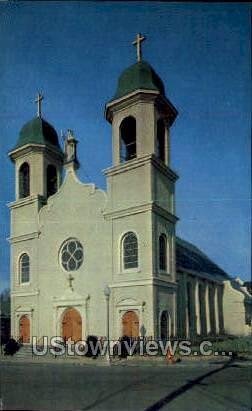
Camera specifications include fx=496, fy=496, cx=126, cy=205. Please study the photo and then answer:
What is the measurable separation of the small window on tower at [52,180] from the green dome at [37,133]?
46cm

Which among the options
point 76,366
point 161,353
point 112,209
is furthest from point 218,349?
point 112,209

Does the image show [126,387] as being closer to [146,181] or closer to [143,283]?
[143,283]

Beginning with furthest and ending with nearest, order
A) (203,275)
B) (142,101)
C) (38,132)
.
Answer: (203,275) < (142,101) < (38,132)

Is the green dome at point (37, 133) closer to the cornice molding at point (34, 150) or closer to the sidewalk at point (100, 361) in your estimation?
the cornice molding at point (34, 150)

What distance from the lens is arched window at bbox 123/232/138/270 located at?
7.20m

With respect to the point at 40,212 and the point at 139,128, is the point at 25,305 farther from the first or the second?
the point at 139,128

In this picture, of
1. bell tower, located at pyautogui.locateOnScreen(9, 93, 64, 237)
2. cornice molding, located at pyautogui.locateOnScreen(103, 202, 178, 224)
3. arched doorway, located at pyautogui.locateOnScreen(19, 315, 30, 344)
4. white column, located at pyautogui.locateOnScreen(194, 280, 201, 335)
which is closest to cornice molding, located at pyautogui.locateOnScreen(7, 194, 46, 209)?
bell tower, located at pyautogui.locateOnScreen(9, 93, 64, 237)

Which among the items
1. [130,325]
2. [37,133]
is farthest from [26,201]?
[130,325]

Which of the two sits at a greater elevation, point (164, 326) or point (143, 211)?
point (143, 211)

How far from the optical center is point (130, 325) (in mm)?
6961

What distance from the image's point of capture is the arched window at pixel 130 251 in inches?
283

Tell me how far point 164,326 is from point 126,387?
3.76 ft

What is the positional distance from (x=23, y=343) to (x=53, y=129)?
3052mm

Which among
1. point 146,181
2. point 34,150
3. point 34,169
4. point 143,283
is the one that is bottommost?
point 143,283
